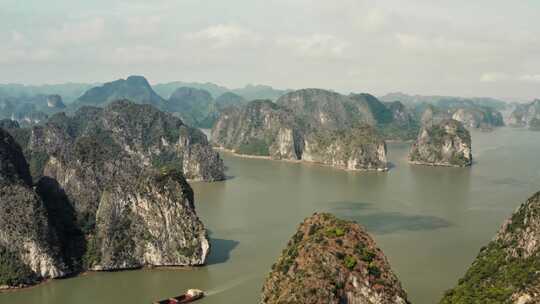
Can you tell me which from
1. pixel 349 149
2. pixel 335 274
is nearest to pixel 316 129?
pixel 349 149

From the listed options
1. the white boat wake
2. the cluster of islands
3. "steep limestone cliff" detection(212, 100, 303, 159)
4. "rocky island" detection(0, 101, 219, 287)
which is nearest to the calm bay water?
the white boat wake

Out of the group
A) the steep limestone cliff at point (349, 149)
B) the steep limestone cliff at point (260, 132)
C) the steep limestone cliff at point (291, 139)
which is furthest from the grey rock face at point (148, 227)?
the steep limestone cliff at point (260, 132)

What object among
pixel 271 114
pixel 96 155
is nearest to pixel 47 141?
pixel 96 155

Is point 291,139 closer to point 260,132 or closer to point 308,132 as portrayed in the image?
point 308,132

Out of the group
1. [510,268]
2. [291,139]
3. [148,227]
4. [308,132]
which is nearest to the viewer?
[510,268]

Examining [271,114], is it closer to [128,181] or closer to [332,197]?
[332,197]
